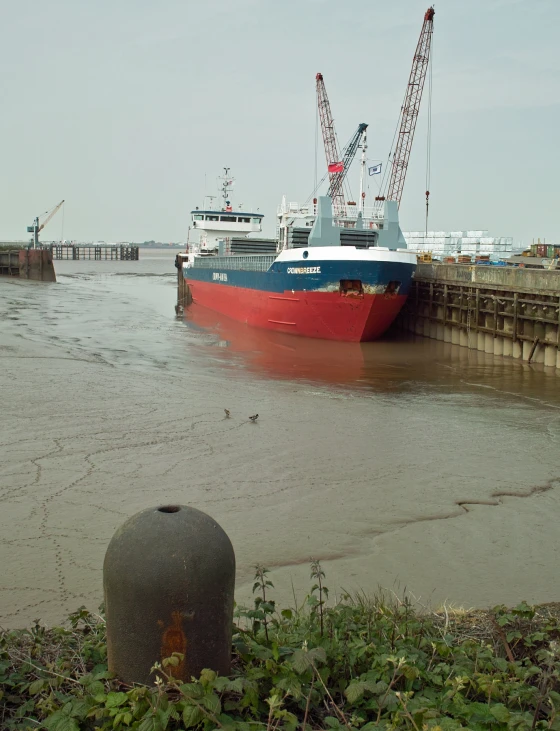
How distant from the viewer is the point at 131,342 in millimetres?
25188

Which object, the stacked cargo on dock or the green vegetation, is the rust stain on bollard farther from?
the stacked cargo on dock

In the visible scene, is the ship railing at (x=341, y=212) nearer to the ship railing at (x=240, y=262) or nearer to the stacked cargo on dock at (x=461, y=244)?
the ship railing at (x=240, y=262)

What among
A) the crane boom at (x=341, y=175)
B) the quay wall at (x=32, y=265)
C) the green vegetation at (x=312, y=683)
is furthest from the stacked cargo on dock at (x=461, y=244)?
the green vegetation at (x=312, y=683)

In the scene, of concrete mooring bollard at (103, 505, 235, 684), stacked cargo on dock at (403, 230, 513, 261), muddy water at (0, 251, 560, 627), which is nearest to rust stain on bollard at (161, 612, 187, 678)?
concrete mooring bollard at (103, 505, 235, 684)

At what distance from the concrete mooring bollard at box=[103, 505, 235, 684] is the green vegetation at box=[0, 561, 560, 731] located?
0.37 ft

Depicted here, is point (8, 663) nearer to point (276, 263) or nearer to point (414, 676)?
point (414, 676)

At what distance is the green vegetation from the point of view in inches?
124

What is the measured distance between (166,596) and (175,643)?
0.26 metres

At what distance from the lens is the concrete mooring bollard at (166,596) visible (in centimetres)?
332

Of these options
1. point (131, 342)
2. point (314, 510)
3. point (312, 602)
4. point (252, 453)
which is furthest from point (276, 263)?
point (312, 602)

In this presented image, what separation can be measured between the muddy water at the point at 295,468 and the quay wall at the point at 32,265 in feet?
150

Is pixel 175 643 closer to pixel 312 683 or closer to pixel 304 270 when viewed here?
pixel 312 683

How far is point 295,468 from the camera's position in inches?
396

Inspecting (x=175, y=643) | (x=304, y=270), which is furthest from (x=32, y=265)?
Result: (x=175, y=643)
